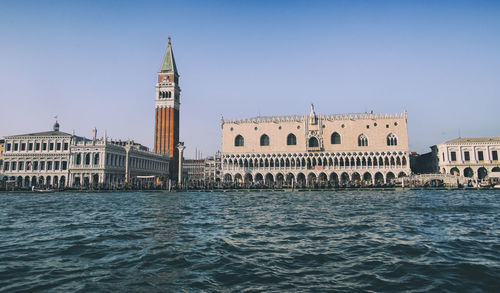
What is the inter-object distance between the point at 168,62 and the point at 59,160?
3697 centimetres

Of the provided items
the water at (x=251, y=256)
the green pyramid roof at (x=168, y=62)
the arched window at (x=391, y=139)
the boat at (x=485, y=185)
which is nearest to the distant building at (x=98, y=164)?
the green pyramid roof at (x=168, y=62)

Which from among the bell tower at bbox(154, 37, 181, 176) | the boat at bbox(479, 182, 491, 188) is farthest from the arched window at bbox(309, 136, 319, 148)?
the bell tower at bbox(154, 37, 181, 176)

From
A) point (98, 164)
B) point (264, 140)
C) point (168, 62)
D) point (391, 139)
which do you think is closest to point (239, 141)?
point (264, 140)

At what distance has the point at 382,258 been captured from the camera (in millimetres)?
8414

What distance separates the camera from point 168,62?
85.2 metres

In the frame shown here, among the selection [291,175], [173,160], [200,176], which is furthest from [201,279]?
[200,176]

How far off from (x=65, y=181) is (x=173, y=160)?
1095 inches

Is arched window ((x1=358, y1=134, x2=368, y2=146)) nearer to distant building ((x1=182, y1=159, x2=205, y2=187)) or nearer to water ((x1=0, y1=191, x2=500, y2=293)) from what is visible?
water ((x1=0, y1=191, x2=500, y2=293))

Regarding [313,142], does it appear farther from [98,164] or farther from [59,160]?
[59,160]

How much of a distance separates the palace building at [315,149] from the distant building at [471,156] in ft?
22.8

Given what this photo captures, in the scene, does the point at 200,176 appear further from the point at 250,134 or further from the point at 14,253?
the point at 14,253

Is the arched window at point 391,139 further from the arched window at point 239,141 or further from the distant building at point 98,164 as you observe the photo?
the distant building at point 98,164

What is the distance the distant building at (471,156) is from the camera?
192ft

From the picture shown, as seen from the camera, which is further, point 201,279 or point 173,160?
point 173,160
